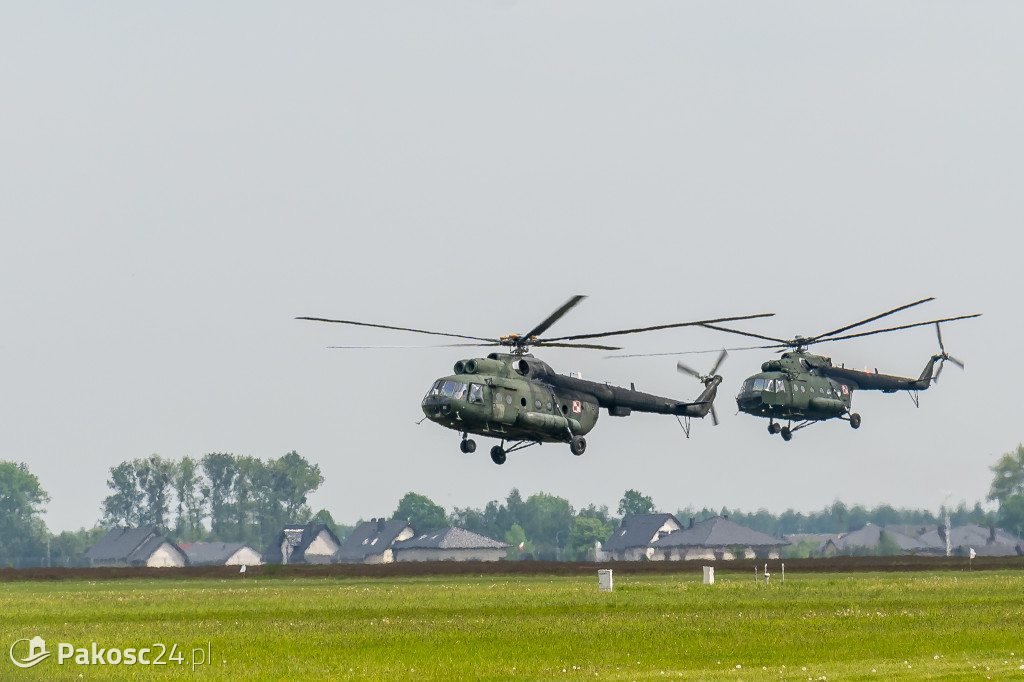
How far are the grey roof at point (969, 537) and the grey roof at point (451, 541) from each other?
49.8 m

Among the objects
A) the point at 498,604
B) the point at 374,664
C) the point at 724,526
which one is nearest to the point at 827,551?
the point at 724,526

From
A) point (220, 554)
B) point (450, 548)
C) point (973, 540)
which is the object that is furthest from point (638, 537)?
point (220, 554)

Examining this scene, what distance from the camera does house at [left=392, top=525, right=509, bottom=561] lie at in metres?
156

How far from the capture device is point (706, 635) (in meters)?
35.4

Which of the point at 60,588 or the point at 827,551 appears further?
the point at 827,551

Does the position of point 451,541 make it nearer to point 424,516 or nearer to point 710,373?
point 424,516

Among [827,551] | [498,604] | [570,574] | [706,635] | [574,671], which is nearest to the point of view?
[574,671]

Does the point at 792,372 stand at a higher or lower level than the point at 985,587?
higher

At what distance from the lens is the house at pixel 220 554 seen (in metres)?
175

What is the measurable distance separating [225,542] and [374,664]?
165270mm

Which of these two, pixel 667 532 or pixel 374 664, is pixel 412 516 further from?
pixel 374 664

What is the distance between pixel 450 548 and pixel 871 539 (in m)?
51.4

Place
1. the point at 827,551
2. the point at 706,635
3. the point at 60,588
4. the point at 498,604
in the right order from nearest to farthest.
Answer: the point at 706,635 → the point at 498,604 → the point at 60,588 → the point at 827,551

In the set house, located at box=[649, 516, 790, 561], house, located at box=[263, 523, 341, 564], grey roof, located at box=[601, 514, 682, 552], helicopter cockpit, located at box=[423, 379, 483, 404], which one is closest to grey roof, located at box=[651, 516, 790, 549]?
house, located at box=[649, 516, 790, 561]
